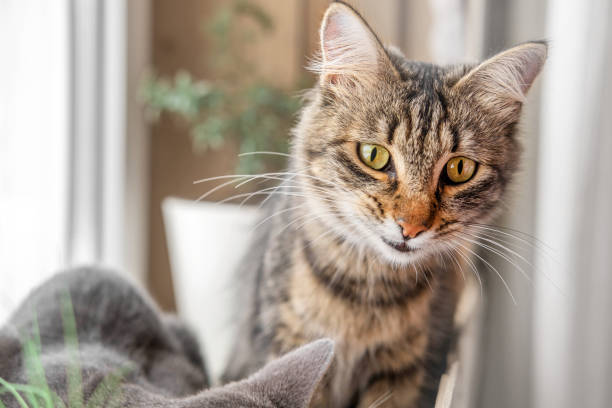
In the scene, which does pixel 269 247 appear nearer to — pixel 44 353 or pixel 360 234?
pixel 360 234

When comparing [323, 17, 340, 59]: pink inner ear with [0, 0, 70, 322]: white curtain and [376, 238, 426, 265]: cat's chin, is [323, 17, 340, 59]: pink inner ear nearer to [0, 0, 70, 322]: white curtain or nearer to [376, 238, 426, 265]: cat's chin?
[376, 238, 426, 265]: cat's chin

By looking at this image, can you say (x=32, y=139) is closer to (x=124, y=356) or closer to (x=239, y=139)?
(x=239, y=139)

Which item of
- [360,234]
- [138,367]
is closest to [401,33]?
[360,234]

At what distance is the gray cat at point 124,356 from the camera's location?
22.4 inches

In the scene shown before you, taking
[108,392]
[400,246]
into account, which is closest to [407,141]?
[400,246]

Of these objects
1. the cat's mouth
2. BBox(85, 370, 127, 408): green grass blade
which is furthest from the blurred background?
BBox(85, 370, 127, 408): green grass blade

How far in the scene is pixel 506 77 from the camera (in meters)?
0.73

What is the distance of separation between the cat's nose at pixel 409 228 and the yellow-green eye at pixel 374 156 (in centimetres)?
10

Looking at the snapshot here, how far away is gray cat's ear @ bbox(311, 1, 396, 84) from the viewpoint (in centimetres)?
72

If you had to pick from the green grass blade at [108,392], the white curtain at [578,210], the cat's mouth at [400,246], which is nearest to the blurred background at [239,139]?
the white curtain at [578,210]

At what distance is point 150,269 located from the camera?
84.5 inches

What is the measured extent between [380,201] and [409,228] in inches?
2.3

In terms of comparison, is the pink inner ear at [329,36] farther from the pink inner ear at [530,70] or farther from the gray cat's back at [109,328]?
the gray cat's back at [109,328]

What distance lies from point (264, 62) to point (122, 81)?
0.64 m
